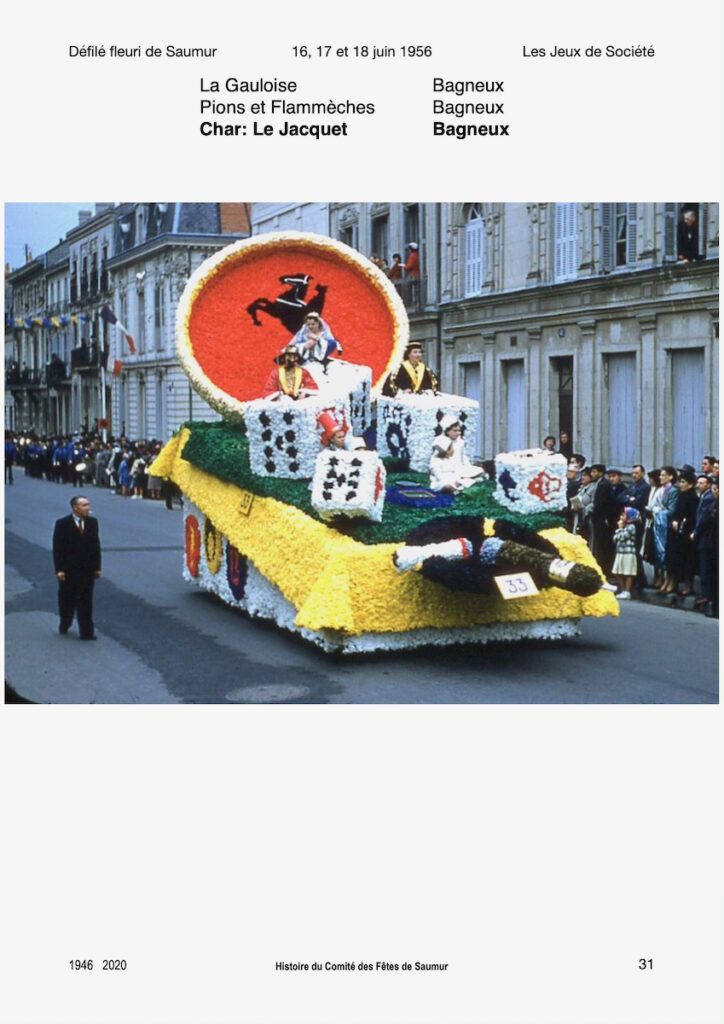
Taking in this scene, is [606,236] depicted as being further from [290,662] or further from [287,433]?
[290,662]

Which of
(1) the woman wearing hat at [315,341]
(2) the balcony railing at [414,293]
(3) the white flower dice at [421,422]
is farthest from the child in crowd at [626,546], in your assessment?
(2) the balcony railing at [414,293]

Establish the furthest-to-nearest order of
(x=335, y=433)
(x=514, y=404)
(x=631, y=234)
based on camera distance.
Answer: (x=514, y=404)
(x=631, y=234)
(x=335, y=433)

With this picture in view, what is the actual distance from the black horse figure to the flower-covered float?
14 mm

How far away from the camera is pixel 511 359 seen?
63.0ft

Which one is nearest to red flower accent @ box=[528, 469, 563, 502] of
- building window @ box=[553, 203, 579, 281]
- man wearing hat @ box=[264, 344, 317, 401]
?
man wearing hat @ box=[264, 344, 317, 401]

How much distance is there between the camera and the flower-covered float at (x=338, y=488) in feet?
30.8

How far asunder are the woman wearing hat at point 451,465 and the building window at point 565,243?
7495mm

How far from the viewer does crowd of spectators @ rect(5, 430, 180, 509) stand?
2047 cm

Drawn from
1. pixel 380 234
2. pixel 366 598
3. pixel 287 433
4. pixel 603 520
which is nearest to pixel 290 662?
pixel 366 598

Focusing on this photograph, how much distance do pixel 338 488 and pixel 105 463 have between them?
49.2 ft

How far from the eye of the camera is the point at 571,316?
17.8 m

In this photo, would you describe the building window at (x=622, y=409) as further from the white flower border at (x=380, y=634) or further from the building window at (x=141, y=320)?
the building window at (x=141, y=320)
